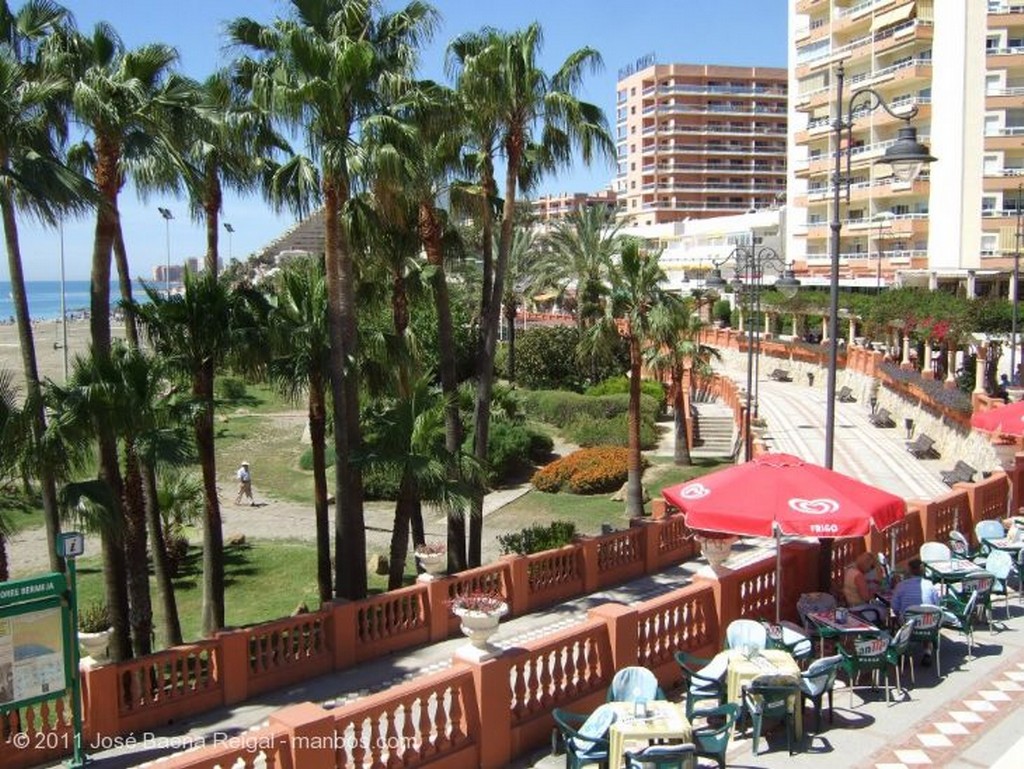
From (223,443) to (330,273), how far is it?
2943cm

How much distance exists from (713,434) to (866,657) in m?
28.9

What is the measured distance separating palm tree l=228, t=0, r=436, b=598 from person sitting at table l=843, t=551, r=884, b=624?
24.8 ft

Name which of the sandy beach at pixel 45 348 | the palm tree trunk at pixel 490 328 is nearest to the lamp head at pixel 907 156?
the palm tree trunk at pixel 490 328

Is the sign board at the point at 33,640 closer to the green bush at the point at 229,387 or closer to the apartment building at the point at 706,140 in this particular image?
the green bush at the point at 229,387

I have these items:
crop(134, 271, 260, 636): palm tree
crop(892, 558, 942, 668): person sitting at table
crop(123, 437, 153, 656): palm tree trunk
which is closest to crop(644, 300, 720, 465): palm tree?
crop(134, 271, 260, 636): palm tree

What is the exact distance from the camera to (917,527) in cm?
1598

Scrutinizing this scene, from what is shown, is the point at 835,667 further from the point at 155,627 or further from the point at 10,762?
the point at 155,627

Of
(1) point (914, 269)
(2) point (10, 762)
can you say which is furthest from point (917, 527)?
(1) point (914, 269)

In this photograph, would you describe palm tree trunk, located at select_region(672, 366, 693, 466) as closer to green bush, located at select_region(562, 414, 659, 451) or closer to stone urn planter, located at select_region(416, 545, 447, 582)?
green bush, located at select_region(562, 414, 659, 451)

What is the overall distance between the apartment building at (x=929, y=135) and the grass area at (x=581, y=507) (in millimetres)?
20595

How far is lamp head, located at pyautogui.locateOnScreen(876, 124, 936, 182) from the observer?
40.4 feet

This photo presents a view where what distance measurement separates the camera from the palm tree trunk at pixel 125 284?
14591 millimetres

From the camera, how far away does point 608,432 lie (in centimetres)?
3822

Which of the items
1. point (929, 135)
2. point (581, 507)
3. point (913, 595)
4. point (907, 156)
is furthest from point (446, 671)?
point (929, 135)
